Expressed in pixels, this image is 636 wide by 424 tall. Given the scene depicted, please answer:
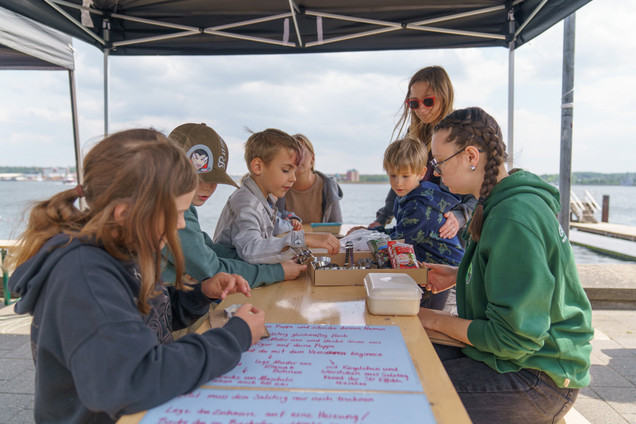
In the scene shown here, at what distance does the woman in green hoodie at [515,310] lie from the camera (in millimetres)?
1207

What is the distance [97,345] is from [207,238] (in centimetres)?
127

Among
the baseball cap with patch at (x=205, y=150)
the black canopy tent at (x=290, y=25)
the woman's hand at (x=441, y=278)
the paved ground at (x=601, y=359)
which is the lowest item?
the paved ground at (x=601, y=359)

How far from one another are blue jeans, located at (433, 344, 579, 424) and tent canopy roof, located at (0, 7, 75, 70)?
3837mm

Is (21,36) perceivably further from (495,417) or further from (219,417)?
(495,417)

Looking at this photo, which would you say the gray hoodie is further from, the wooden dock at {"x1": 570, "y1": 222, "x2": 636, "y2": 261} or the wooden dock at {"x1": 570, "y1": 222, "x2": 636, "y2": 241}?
the wooden dock at {"x1": 570, "y1": 222, "x2": 636, "y2": 241}

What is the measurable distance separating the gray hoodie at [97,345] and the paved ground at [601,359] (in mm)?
2063

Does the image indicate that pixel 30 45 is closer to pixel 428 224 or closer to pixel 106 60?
pixel 106 60

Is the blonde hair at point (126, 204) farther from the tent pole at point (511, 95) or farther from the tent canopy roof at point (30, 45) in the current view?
the tent pole at point (511, 95)

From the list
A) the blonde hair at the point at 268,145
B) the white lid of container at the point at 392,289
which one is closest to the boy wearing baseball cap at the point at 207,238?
the blonde hair at the point at 268,145

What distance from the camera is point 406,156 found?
8.98 ft

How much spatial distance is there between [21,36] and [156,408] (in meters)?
3.75

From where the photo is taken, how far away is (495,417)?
134 centimetres

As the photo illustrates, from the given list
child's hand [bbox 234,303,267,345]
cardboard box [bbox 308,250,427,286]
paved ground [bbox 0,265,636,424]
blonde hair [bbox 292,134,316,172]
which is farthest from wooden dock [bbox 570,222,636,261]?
child's hand [bbox 234,303,267,345]

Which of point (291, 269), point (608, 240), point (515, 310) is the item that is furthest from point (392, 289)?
point (608, 240)
